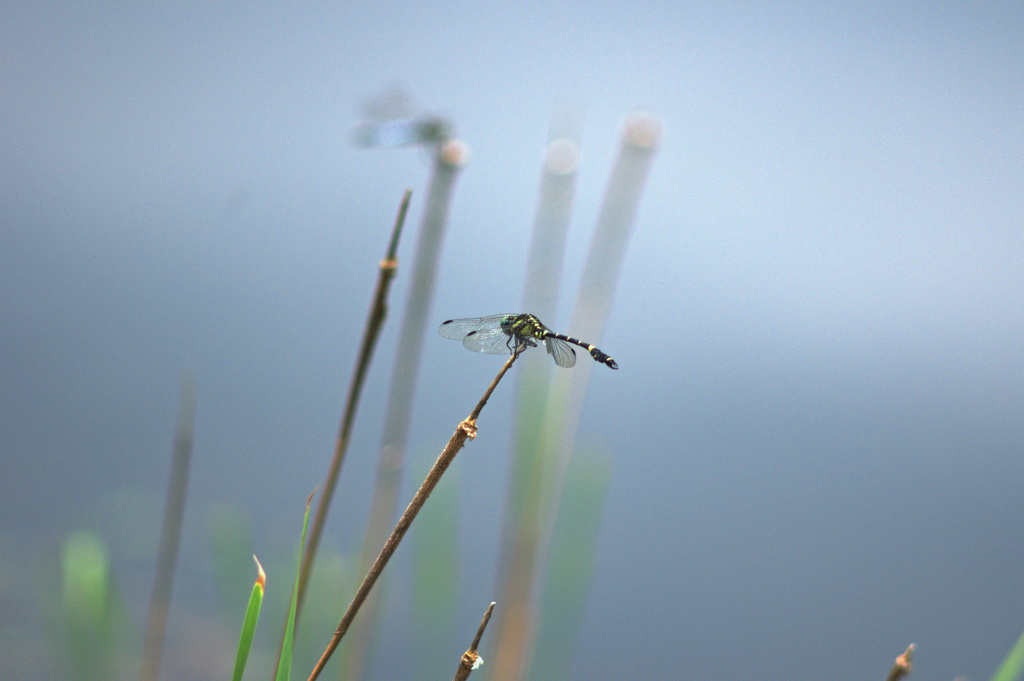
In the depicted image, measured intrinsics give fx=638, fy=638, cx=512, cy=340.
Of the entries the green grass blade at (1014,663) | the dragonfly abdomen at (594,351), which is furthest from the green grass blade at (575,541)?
the green grass blade at (1014,663)

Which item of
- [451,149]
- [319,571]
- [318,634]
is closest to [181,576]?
[319,571]

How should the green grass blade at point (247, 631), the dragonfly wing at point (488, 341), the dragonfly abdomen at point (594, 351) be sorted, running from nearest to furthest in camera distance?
the green grass blade at point (247, 631)
the dragonfly abdomen at point (594, 351)
the dragonfly wing at point (488, 341)

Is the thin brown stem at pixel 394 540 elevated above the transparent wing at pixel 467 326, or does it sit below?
below

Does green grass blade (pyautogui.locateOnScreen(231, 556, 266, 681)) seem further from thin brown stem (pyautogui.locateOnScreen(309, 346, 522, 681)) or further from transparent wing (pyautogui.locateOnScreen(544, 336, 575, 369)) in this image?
transparent wing (pyautogui.locateOnScreen(544, 336, 575, 369))

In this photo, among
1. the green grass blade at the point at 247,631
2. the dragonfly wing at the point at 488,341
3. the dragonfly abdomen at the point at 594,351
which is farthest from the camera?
the dragonfly wing at the point at 488,341

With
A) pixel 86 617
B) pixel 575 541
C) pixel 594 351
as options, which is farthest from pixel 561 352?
pixel 86 617

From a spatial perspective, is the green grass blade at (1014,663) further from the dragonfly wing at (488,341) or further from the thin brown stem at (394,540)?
the dragonfly wing at (488,341)

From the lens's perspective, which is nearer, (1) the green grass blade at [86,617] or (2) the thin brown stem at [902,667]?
(2) the thin brown stem at [902,667]

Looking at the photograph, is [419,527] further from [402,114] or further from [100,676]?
[402,114]

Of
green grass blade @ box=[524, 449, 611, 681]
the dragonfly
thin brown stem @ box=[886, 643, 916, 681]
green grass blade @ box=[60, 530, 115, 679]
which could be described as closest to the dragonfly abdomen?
the dragonfly
